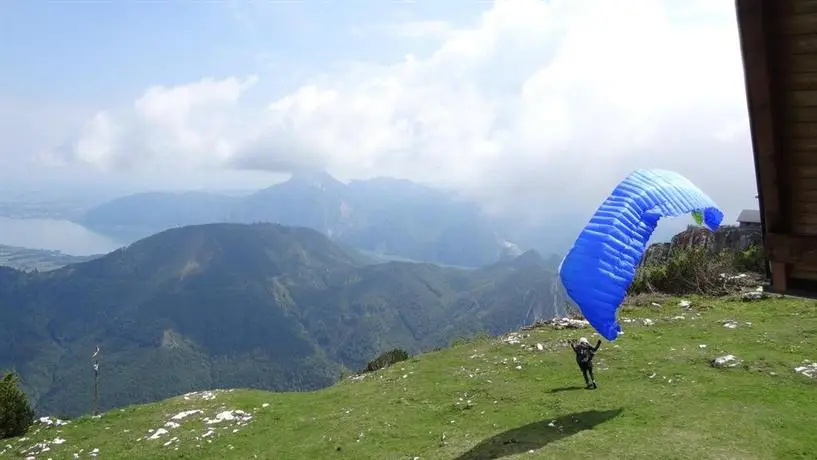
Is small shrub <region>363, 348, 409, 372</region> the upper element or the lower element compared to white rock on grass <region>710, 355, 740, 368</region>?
lower

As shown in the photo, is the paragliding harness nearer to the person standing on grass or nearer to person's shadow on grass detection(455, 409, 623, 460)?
the person standing on grass

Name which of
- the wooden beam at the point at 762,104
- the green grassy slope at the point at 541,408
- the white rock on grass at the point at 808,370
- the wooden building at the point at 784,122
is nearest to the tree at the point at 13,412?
the green grassy slope at the point at 541,408

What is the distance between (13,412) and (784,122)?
31628 millimetres

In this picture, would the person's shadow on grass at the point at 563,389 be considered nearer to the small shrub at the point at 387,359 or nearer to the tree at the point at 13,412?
the small shrub at the point at 387,359

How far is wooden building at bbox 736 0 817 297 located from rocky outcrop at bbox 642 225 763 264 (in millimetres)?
41925

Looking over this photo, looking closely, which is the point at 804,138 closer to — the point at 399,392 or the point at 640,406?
the point at 640,406

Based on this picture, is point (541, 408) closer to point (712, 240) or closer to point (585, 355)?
point (585, 355)

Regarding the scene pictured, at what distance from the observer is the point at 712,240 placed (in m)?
52.5

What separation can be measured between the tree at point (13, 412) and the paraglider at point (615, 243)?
84.0 ft

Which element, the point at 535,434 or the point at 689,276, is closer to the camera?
the point at 535,434

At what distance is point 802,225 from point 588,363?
15015 mm

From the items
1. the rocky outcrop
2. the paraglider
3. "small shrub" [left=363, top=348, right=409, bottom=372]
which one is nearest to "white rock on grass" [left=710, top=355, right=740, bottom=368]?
the paraglider

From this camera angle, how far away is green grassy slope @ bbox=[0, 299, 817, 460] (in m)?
16.3

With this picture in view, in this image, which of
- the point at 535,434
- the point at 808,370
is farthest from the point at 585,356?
the point at 808,370
